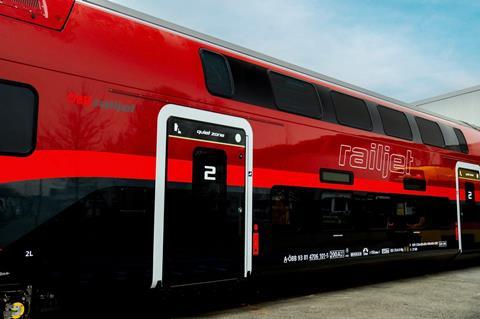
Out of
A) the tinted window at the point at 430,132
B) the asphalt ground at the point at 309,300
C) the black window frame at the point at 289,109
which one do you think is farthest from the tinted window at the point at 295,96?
the tinted window at the point at 430,132

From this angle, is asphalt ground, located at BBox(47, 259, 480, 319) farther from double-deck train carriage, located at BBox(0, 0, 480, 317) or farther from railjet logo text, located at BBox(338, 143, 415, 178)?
railjet logo text, located at BBox(338, 143, 415, 178)

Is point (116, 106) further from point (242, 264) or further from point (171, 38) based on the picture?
point (242, 264)

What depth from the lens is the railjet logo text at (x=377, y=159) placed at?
8.32 metres

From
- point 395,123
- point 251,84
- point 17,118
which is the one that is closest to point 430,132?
point 395,123

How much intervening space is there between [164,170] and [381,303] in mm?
3990

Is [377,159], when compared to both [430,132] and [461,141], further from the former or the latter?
[461,141]

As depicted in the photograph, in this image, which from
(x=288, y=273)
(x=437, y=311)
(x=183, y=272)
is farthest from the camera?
(x=288, y=273)

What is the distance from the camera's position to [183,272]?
5688mm

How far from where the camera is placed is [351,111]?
342 inches

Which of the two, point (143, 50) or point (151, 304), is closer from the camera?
point (143, 50)

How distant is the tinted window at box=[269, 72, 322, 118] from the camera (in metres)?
7.39

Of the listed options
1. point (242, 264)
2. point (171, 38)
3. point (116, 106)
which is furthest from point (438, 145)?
point (116, 106)

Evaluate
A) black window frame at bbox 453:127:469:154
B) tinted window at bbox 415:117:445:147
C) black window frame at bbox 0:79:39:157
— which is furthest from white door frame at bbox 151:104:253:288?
black window frame at bbox 453:127:469:154

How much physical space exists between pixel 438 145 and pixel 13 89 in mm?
9056
